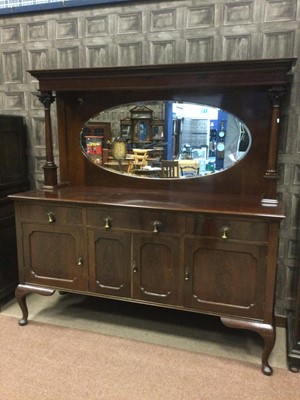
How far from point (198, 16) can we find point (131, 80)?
638 millimetres

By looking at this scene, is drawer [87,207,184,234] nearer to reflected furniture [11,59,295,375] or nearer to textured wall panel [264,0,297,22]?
reflected furniture [11,59,295,375]

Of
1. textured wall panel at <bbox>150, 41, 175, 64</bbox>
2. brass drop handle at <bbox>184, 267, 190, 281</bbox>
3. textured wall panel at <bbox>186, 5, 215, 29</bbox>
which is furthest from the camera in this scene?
textured wall panel at <bbox>150, 41, 175, 64</bbox>

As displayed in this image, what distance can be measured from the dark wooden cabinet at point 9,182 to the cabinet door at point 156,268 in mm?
1156

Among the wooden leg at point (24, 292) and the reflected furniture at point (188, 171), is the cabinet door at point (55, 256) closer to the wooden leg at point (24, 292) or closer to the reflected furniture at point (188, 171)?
the wooden leg at point (24, 292)

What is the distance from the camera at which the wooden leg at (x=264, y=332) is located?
1.91 metres

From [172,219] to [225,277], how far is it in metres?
0.45

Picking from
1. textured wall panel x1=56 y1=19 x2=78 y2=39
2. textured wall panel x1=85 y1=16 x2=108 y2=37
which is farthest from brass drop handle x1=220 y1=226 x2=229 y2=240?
textured wall panel x1=56 y1=19 x2=78 y2=39

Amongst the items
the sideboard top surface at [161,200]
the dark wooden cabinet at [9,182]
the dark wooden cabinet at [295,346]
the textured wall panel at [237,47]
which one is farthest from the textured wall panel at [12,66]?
the dark wooden cabinet at [295,346]

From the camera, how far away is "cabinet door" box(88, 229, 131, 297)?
2107 millimetres

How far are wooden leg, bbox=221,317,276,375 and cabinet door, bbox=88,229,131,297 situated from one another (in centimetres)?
66

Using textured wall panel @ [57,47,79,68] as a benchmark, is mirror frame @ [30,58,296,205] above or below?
below

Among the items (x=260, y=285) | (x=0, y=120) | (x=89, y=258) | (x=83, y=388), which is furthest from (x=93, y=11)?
(x=83, y=388)

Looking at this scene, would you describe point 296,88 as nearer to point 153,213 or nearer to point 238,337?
point 153,213

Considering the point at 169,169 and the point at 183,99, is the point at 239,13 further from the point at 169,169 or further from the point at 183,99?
the point at 169,169
